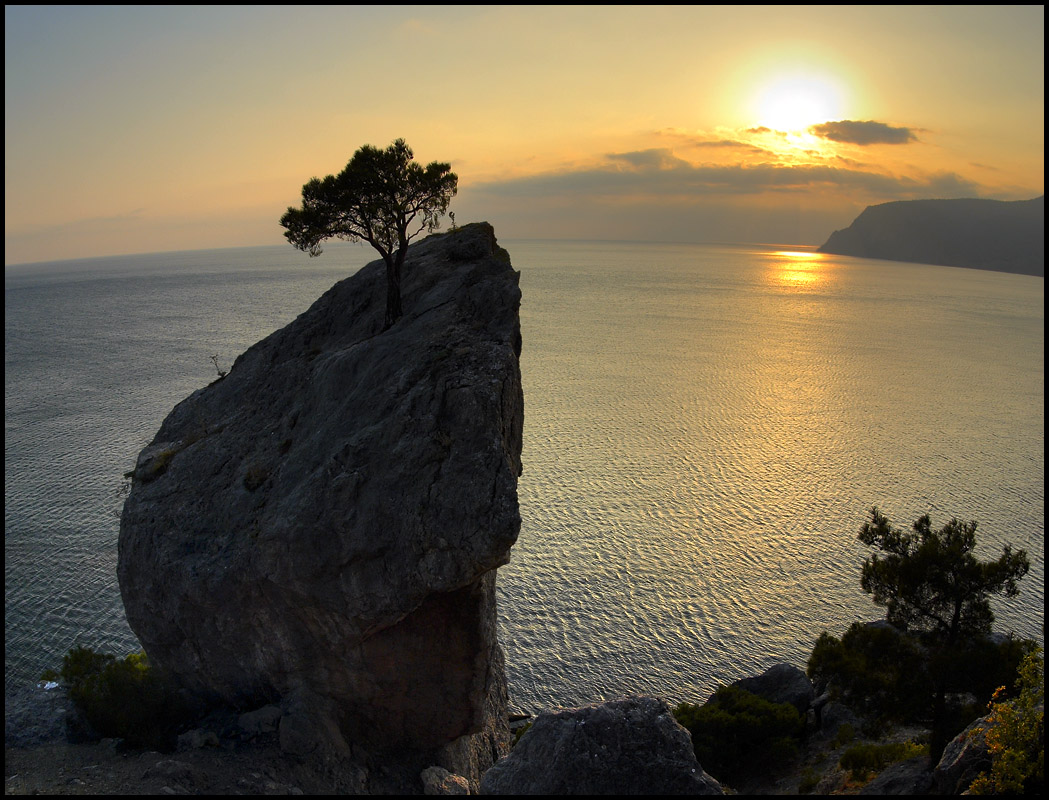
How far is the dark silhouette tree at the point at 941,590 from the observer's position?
21.9m

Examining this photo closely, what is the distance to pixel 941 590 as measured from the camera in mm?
22453

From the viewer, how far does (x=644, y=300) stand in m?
185

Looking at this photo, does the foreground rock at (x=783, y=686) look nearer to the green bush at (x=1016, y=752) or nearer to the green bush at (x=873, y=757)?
the green bush at (x=873, y=757)

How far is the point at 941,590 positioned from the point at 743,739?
11226 millimetres

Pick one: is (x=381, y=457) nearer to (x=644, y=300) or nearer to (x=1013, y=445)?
(x=1013, y=445)

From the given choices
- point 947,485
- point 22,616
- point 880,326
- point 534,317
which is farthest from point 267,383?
point 880,326

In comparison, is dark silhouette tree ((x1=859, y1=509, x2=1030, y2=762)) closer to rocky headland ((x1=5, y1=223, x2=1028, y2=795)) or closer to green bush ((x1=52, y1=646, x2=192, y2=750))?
rocky headland ((x1=5, y1=223, x2=1028, y2=795))

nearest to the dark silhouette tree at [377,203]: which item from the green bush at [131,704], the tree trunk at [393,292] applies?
the tree trunk at [393,292]

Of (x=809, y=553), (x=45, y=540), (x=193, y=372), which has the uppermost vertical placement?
(x=193, y=372)

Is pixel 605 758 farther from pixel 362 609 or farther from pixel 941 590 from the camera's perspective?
pixel 941 590

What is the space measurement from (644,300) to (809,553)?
466 ft

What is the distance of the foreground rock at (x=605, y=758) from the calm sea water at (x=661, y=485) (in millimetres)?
17057

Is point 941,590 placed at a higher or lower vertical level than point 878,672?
higher

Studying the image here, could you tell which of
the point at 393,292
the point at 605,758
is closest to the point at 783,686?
the point at 605,758
